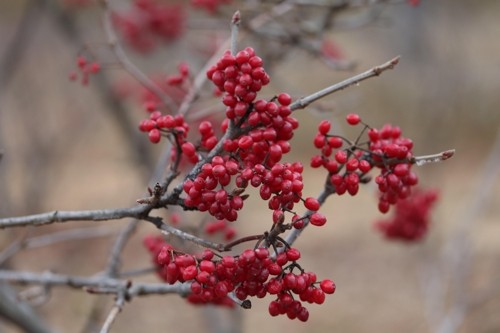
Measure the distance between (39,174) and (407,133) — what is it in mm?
6169

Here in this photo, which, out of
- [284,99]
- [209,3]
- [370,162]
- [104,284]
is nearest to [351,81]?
[284,99]

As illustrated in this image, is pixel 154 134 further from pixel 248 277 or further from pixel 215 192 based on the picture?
pixel 248 277

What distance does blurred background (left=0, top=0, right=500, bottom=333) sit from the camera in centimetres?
371

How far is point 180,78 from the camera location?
5.24 ft

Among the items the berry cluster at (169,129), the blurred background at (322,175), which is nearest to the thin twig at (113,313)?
the berry cluster at (169,129)

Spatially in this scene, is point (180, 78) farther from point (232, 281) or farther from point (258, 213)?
point (258, 213)

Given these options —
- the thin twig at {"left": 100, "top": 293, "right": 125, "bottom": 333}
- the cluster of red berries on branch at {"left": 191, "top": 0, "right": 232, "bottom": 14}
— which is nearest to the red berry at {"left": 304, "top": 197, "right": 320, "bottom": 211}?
the thin twig at {"left": 100, "top": 293, "right": 125, "bottom": 333}

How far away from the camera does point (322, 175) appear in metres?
9.15

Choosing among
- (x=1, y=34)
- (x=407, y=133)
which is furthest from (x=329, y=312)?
(x=1, y=34)

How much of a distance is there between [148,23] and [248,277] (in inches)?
103

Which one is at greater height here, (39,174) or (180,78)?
(39,174)

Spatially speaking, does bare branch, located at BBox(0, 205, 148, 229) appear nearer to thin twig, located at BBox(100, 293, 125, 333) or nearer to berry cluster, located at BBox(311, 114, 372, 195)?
thin twig, located at BBox(100, 293, 125, 333)

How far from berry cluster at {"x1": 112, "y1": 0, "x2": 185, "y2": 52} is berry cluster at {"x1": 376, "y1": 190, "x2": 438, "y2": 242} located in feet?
5.42

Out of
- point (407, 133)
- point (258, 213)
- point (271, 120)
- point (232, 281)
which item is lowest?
point (232, 281)
